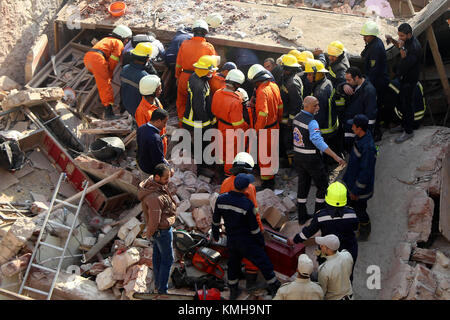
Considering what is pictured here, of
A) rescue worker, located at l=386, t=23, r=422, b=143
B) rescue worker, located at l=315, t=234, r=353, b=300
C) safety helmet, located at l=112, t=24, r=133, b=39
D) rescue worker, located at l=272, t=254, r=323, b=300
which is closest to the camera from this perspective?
rescue worker, located at l=272, t=254, r=323, b=300

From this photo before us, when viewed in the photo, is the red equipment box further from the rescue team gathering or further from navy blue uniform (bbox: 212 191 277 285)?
navy blue uniform (bbox: 212 191 277 285)

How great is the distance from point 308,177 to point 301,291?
2474 mm

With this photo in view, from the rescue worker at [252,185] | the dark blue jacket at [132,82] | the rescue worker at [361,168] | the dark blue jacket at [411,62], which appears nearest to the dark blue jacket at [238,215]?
the rescue worker at [252,185]

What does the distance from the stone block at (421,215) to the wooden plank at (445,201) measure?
164 millimetres

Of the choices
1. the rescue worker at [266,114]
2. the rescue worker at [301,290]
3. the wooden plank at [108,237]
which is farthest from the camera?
the rescue worker at [266,114]

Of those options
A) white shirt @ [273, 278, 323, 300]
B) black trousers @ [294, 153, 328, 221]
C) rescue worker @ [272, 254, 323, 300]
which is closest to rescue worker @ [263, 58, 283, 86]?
black trousers @ [294, 153, 328, 221]

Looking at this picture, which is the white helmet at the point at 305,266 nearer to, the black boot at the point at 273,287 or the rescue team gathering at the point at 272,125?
the rescue team gathering at the point at 272,125

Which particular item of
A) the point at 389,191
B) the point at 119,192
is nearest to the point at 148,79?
the point at 119,192

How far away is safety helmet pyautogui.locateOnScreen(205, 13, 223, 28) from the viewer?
1003 cm

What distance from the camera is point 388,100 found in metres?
8.55

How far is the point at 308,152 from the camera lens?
710 centimetres

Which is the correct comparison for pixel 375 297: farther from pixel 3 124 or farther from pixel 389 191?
pixel 3 124

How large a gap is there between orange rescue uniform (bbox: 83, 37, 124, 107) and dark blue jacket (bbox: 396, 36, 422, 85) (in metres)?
5.06

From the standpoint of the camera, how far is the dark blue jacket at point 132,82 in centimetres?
833
